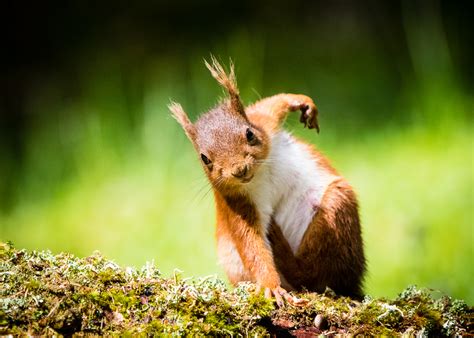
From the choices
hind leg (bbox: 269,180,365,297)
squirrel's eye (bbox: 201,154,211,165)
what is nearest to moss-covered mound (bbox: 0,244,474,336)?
hind leg (bbox: 269,180,365,297)

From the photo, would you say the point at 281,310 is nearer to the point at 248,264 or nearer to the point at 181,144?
the point at 248,264

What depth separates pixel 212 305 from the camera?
2.38m

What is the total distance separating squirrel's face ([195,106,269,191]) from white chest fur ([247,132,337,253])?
9 cm

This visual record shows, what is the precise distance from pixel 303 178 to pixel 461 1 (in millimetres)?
3392

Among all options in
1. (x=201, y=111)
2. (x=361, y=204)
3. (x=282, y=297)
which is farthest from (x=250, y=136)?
(x=201, y=111)

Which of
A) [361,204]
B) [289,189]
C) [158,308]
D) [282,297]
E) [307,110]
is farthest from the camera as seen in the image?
[361,204]

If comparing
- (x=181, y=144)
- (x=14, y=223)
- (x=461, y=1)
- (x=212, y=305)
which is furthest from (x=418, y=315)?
(x=461, y=1)

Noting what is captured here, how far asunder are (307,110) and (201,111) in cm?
179

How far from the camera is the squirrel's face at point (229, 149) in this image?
331 centimetres

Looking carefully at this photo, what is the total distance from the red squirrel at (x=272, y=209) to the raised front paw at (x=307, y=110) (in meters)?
0.18

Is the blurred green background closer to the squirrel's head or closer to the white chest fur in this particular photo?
the white chest fur

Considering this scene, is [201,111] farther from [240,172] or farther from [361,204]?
[240,172]

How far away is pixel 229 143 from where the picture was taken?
3.35 m

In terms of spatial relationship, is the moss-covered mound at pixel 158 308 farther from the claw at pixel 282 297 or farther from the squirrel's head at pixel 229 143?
the squirrel's head at pixel 229 143
